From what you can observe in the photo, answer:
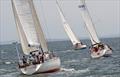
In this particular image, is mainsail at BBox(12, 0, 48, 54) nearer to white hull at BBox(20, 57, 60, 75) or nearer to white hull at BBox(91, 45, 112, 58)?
white hull at BBox(20, 57, 60, 75)

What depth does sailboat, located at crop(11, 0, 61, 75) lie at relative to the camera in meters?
53.3

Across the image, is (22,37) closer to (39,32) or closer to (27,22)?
(39,32)

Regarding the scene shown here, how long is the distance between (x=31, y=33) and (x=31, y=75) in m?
4.70

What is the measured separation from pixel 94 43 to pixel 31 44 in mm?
29528

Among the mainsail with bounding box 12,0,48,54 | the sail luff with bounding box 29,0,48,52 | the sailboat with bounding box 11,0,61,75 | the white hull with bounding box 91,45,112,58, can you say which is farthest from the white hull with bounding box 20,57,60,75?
the white hull with bounding box 91,45,112,58

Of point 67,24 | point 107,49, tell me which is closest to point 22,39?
point 107,49

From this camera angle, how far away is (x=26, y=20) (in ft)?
178

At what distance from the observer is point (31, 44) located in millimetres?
54062

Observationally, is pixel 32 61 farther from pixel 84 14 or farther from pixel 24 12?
pixel 84 14

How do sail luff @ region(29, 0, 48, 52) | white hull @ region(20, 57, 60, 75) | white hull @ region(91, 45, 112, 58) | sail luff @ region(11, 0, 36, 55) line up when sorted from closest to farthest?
white hull @ region(20, 57, 60, 75) < sail luff @ region(11, 0, 36, 55) < sail luff @ region(29, 0, 48, 52) < white hull @ region(91, 45, 112, 58)

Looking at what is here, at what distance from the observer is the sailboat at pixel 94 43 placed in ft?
252

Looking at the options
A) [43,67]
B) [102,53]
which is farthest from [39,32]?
[102,53]

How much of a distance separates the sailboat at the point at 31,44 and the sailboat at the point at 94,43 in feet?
73.1

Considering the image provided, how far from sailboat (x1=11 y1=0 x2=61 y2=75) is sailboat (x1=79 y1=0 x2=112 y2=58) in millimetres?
22287
